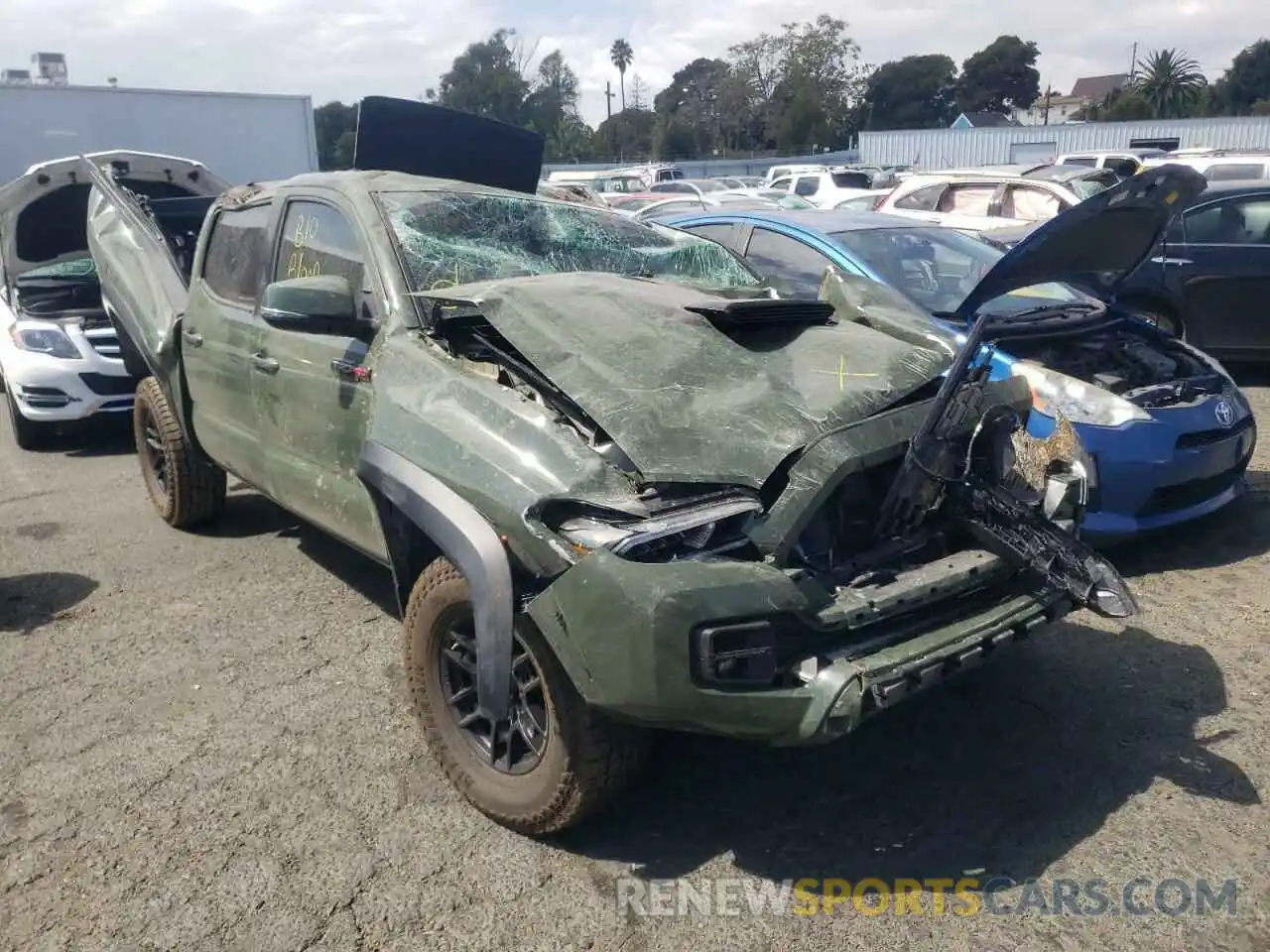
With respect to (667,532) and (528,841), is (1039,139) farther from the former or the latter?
(528,841)

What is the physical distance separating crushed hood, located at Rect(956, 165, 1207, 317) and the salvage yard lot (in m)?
1.47

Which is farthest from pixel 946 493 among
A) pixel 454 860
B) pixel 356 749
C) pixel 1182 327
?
pixel 1182 327

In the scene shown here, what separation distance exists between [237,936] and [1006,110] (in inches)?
3500

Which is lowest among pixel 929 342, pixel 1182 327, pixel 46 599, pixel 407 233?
pixel 46 599

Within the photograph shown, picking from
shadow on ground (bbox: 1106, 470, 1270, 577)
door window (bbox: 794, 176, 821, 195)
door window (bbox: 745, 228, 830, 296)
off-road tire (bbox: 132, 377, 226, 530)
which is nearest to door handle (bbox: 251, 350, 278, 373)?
off-road tire (bbox: 132, 377, 226, 530)

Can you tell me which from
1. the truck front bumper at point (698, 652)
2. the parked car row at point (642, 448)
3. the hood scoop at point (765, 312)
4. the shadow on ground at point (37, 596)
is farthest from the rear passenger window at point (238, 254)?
the truck front bumper at point (698, 652)

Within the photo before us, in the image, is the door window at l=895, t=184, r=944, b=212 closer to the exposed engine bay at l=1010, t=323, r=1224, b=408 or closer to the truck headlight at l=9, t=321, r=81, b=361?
the exposed engine bay at l=1010, t=323, r=1224, b=408

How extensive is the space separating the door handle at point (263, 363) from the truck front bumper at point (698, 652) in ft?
6.89

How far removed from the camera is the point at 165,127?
17.1 metres

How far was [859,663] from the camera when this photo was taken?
8.66ft

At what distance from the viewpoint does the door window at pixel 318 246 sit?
3.98 metres

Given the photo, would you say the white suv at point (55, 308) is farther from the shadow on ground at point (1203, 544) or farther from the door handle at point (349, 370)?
the shadow on ground at point (1203, 544)

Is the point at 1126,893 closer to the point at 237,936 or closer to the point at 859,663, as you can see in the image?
the point at 859,663

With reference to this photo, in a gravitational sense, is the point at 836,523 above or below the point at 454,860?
above
